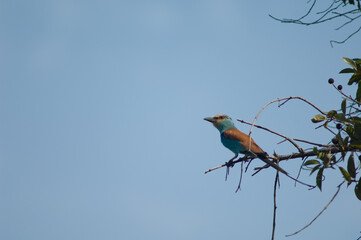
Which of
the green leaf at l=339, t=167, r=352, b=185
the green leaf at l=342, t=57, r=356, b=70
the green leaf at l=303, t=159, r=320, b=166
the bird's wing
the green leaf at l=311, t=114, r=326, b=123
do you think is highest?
the bird's wing

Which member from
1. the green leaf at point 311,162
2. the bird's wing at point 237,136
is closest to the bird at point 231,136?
the bird's wing at point 237,136

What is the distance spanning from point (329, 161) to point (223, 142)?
4.55 meters

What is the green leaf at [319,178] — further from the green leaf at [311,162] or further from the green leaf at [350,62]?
the green leaf at [350,62]

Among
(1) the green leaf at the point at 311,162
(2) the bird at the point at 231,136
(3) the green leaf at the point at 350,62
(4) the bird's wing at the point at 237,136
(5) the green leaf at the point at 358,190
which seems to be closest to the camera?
Result: (5) the green leaf at the point at 358,190

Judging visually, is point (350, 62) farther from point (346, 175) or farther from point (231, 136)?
point (231, 136)

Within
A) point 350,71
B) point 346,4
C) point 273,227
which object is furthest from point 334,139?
point 346,4

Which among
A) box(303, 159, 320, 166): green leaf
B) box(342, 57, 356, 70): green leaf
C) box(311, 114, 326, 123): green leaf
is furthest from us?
box(342, 57, 356, 70): green leaf

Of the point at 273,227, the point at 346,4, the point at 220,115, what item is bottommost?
the point at 273,227

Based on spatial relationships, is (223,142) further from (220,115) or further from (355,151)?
(355,151)

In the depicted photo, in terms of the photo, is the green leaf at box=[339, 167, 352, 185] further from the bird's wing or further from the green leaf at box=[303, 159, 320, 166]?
the bird's wing

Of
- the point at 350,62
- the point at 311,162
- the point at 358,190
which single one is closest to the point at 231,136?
the point at 350,62

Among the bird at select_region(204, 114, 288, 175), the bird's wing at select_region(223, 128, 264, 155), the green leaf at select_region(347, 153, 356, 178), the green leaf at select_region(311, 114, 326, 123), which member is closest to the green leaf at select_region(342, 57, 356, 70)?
the green leaf at select_region(311, 114, 326, 123)

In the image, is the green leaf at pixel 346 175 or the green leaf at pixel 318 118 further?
the green leaf at pixel 318 118

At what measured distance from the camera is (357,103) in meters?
3.37
